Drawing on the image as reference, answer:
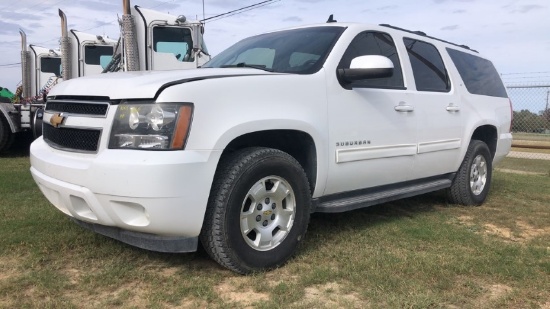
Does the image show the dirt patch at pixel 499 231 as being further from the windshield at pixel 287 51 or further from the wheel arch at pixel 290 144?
the windshield at pixel 287 51

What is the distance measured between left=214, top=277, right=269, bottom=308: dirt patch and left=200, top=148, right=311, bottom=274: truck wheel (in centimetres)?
9

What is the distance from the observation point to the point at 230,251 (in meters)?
3.06

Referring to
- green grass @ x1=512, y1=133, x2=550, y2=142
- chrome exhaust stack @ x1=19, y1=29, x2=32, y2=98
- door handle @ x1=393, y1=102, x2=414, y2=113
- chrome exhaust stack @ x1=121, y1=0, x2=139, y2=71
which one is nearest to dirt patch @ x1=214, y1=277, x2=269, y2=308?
door handle @ x1=393, y1=102, x2=414, y2=113

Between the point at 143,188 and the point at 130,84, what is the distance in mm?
656

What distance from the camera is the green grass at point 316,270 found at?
9.39ft

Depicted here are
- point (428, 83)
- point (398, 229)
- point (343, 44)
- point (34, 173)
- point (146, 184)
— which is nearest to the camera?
point (146, 184)

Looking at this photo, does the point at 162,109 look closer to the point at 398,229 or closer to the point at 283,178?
the point at 283,178

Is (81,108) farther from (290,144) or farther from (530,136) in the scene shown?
(530,136)

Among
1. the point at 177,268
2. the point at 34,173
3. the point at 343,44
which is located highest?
the point at 343,44

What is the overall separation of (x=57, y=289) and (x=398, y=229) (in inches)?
113

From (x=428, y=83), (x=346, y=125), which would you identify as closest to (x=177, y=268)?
(x=346, y=125)

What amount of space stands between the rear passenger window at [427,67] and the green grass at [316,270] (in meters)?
1.37

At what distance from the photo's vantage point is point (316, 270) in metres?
3.29

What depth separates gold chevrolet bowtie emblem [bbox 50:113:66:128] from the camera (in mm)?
3240
